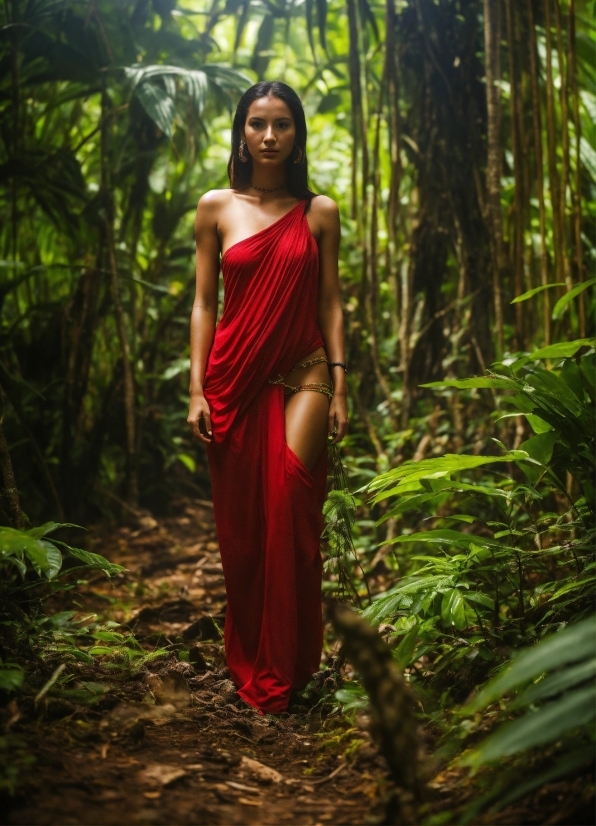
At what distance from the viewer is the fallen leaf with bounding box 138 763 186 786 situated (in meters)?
1.60

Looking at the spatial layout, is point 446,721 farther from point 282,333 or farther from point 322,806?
point 282,333

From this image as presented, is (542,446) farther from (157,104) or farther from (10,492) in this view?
(157,104)

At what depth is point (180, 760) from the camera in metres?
1.75

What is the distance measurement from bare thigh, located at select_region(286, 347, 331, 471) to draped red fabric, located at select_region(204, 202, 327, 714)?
0.03 meters

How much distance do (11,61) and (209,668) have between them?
273 centimetres

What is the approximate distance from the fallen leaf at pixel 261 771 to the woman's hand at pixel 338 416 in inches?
43.3

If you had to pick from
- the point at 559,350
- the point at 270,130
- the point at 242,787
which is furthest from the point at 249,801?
the point at 270,130

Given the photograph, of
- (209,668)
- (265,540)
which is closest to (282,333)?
(265,540)

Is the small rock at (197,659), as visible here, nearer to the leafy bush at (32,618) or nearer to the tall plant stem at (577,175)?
the leafy bush at (32,618)

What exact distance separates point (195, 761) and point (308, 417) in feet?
3.69

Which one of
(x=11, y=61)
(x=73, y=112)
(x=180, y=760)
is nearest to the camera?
(x=180, y=760)

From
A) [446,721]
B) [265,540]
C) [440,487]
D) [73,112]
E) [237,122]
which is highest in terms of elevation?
[73,112]

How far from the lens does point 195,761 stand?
69.7 inches

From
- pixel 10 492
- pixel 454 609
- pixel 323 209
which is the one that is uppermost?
pixel 323 209
